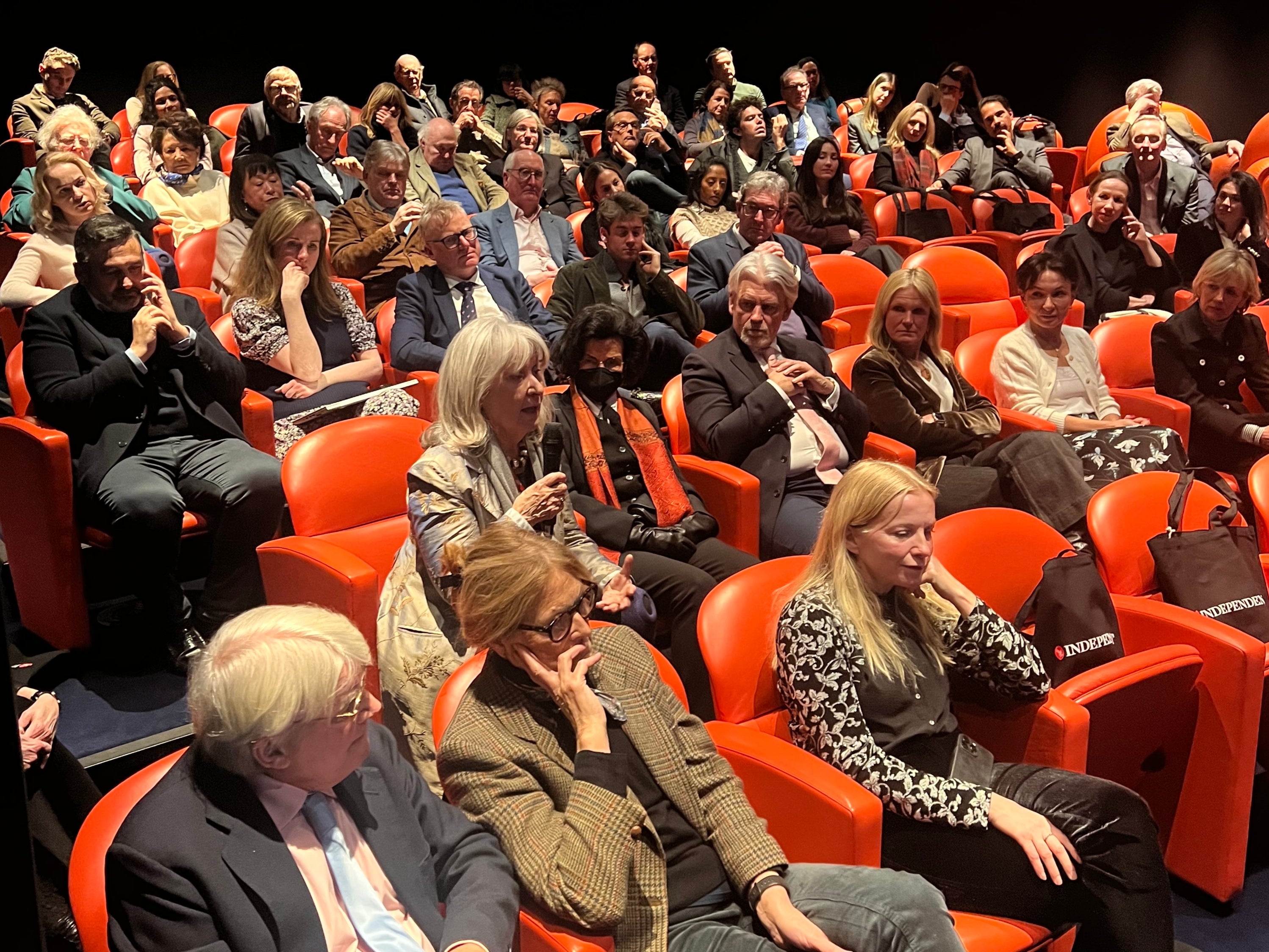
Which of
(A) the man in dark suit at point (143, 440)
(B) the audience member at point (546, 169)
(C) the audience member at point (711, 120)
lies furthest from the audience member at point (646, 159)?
(A) the man in dark suit at point (143, 440)

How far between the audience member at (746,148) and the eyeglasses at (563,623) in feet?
16.1

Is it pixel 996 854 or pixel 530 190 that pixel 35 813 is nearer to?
pixel 996 854

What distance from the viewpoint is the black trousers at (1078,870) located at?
198 cm

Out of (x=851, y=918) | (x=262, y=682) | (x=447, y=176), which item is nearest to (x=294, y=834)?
(x=262, y=682)

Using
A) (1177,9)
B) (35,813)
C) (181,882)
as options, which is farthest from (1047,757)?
(1177,9)

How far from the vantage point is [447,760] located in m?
1.76

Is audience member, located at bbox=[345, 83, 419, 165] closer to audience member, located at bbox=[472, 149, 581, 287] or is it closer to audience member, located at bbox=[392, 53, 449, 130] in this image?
audience member, located at bbox=[392, 53, 449, 130]

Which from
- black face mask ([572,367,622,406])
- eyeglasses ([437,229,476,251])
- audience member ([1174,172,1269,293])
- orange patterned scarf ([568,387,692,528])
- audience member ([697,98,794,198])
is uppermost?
audience member ([697,98,794,198])

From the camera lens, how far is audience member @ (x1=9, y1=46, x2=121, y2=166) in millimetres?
6027

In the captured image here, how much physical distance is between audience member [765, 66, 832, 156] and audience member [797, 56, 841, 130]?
231 mm

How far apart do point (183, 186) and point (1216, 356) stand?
13.9 feet

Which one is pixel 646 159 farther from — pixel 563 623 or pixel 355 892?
pixel 355 892

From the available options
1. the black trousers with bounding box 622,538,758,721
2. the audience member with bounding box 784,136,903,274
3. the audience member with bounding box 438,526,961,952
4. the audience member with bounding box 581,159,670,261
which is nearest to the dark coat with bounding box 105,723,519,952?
the audience member with bounding box 438,526,961,952

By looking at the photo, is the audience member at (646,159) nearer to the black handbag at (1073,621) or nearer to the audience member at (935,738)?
the black handbag at (1073,621)
